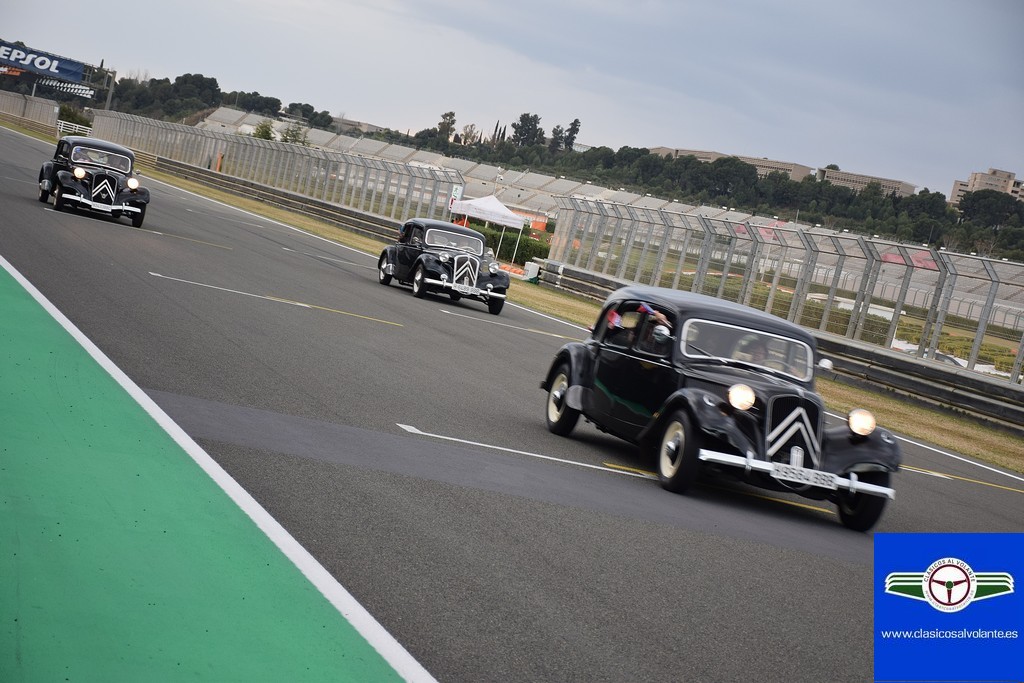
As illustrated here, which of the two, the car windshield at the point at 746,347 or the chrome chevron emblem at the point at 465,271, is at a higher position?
the car windshield at the point at 746,347

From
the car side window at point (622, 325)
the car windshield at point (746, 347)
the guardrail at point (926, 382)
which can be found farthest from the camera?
the guardrail at point (926, 382)

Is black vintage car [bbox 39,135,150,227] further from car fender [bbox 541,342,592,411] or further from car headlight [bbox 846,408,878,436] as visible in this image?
car headlight [bbox 846,408,878,436]

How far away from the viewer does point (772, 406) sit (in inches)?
370

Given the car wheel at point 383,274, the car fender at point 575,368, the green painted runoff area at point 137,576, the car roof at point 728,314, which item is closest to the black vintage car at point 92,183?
the car wheel at point 383,274

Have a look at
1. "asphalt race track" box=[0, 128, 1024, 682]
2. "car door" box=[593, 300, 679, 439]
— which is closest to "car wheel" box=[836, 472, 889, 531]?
"asphalt race track" box=[0, 128, 1024, 682]

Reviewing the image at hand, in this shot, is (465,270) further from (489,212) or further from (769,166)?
(769,166)

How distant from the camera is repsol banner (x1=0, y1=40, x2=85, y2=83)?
148 m

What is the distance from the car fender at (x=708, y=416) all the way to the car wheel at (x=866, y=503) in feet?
3.00

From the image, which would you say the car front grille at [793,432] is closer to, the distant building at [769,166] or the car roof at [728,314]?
the car roof at [728,314]

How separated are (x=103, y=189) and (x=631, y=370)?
19437 mm

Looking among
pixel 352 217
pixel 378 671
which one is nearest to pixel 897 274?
pixel 378 671

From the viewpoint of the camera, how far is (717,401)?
9469 mm

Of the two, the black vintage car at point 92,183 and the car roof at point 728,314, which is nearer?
the car roof at point 728,314

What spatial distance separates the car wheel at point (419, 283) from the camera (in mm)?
25703
